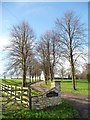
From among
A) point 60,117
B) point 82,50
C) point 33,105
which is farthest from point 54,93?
point 82,50

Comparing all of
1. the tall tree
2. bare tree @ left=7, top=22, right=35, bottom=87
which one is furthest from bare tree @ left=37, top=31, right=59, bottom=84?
bare tree @ left=7, top=22, right=35, bottom=87

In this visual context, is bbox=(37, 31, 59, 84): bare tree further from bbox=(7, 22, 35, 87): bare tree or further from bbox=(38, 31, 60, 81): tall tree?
bbox=(7, 22, 35, 87): bare tree

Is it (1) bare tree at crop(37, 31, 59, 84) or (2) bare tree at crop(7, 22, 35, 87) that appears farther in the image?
(1) bare tree at crop(37, 31, 59, 84)

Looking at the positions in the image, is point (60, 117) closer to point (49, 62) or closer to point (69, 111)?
point (69, 111)

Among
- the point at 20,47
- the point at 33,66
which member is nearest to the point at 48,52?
the point at 33,66

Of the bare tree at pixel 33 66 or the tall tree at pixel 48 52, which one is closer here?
the bare tree at pixel 33 66

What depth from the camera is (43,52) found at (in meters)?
15.9

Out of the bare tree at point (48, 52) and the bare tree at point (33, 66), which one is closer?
the bare tree at point (33, 66)

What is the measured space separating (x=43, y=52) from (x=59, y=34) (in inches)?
126

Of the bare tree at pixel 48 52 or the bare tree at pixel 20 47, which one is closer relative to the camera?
the bare tree at pixel 20 47

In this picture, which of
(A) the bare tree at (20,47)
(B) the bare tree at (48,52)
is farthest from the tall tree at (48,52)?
(A) the bare tree at (20,47)

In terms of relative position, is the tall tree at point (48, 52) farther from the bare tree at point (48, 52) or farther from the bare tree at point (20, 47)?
the bare tree at point (20, 47)

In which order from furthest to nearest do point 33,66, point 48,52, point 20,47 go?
point 48,52 → point 33,66 → point 20,47

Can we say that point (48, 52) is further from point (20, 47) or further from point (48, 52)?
point (20, 47)
